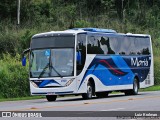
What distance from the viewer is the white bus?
2752 cm

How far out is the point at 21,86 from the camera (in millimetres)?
36750

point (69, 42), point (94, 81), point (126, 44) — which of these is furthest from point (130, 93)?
point (69, 42)

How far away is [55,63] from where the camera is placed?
27.6 m

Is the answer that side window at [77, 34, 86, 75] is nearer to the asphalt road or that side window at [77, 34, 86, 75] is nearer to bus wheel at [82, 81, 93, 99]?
bus wheel at [82, 81, 93, 99]

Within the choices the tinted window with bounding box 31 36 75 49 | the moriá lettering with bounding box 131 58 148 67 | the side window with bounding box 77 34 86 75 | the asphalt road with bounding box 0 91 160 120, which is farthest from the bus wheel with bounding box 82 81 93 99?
the moriá lettering with bounding box 131 58 148 67

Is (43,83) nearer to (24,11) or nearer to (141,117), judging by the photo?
(141,117)

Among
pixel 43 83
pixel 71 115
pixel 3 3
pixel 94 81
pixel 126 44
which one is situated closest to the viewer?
pixel 71 115

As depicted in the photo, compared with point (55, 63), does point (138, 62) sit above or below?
below

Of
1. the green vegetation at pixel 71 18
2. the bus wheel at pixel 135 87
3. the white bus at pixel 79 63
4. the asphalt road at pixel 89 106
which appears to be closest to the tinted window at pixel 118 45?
the white bus at pixel 79 63

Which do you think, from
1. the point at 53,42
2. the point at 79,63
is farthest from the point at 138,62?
the point at 53,42

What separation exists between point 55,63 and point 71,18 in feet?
134

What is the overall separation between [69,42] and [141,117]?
1178 cm

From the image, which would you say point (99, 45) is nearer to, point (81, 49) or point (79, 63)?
point (81, 49)

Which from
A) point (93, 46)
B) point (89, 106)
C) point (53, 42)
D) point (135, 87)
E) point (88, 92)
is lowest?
point (135, 87)
